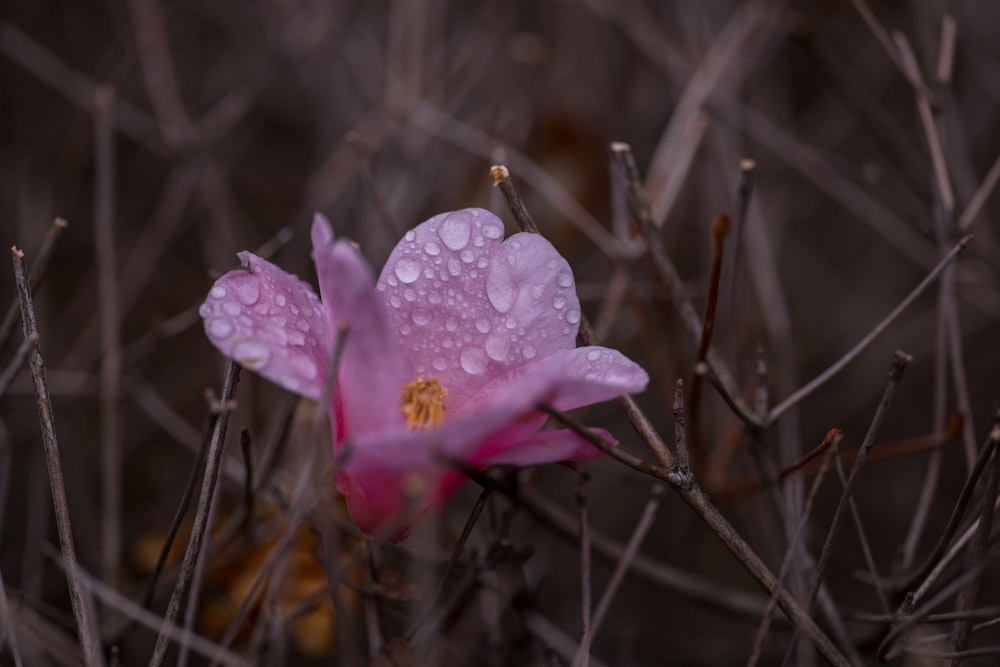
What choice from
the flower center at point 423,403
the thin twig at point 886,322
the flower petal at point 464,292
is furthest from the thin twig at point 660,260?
the flower center at point 423,403

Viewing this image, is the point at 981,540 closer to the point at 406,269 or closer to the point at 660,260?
the point at 660,260

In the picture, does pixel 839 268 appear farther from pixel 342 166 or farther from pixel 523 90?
pixel 342 166

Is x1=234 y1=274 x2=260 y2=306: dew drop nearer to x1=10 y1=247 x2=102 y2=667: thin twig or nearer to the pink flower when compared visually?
the pink flower

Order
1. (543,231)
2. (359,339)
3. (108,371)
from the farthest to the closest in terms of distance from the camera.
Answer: (543,231) → (108,371) → (359,339)

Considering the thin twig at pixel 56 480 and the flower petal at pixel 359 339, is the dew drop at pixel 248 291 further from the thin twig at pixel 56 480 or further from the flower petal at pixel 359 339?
the thin twig at pixel 56 480

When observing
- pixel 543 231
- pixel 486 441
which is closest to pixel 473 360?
pixel 486 441

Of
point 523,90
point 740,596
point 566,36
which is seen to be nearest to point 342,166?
point 523,90

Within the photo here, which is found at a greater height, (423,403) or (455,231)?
(455,231)

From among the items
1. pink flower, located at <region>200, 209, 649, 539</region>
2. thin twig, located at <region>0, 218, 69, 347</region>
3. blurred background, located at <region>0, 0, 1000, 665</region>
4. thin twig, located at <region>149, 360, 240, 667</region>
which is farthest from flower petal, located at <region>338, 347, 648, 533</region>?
thin twig, located at <region>0, 218, 69, 347</region>
